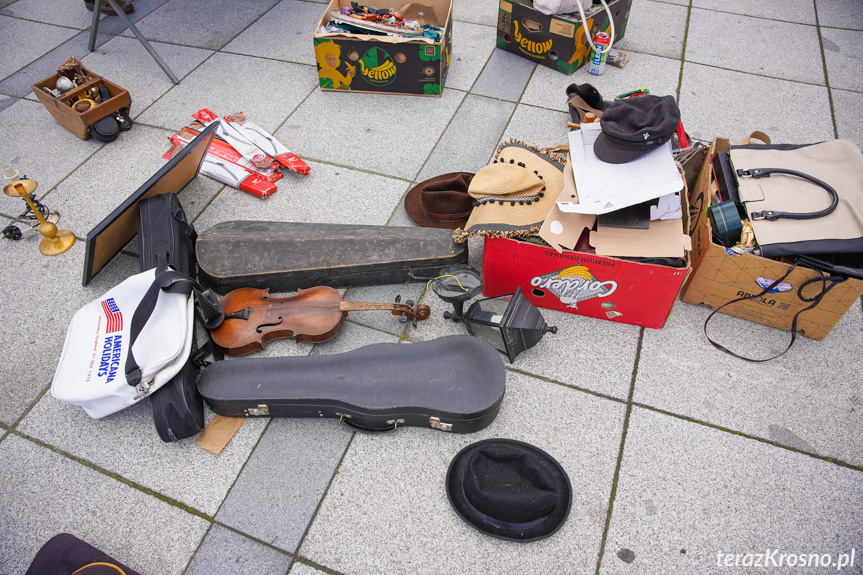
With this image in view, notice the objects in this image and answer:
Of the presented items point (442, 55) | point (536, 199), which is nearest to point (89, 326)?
point (536, 199)

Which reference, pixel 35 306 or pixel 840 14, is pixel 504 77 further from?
pixel 35 306

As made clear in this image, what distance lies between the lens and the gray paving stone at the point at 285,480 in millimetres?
1796

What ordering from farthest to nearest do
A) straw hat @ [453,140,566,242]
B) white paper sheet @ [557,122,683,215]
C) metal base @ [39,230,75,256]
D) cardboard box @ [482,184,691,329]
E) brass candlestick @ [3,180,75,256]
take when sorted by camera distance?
metal base @ [39,230,75,256], brass candlestick @ [3,180,75,256], straw hat @ [453,140,566,242], cardboard box @ [482,184,691,329], white paper sheet @ [557,122,683,215]

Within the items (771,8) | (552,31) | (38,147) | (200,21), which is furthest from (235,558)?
(771,8)

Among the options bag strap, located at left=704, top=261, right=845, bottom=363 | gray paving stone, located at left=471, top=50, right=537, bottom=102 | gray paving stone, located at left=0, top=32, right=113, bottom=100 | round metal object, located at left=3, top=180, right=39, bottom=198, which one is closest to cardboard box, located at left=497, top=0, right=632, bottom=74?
gray paving stone, located at left=471, top=50, right=537, bottom=102

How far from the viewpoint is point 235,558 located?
1.73 meters

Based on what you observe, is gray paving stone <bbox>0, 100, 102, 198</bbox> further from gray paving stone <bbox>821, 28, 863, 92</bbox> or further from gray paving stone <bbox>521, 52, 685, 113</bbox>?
gray paving stone <bbox>821, 28, 863, 92</bbox>

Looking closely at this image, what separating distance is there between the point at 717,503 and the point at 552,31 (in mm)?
2965

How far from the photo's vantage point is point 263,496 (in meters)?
1.86

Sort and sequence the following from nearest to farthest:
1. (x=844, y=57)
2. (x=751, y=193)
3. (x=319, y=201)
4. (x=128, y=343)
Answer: (x=128, y=343) < (x=751, y=193) < (x=319, y=201) < (x=844, y=57)

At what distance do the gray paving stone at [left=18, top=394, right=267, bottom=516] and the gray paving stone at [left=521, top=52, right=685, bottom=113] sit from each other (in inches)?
107

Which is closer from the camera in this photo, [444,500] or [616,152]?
[444,500]

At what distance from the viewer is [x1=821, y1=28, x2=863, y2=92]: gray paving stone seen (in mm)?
3524

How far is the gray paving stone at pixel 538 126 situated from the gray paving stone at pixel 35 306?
7.59 feet
